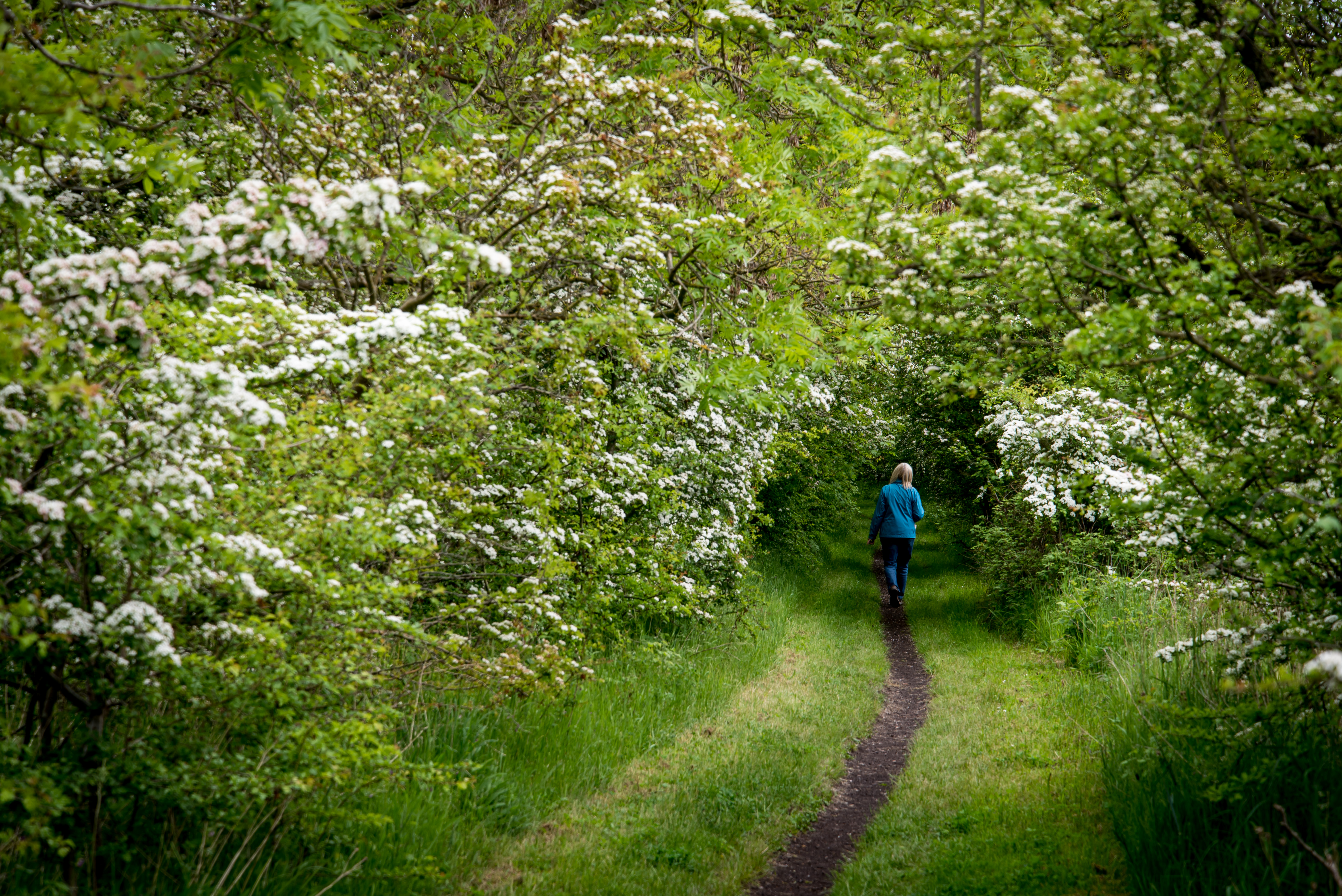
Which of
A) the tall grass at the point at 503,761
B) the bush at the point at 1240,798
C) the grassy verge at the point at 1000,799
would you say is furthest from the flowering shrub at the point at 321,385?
the bush at the point at 1240,798

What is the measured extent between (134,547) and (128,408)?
2.99 feet

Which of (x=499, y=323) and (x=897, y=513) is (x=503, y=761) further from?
(x=897, y=513)

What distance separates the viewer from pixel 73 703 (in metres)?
3.96

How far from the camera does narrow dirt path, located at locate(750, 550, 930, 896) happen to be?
569 cm

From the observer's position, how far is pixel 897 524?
14.3m

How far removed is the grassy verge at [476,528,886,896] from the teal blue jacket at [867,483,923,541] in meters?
3.83

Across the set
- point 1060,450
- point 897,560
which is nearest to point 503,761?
point 1060,450

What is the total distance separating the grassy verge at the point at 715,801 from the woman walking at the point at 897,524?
3.82 metres

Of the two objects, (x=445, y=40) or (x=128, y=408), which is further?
(x=445, y=40)

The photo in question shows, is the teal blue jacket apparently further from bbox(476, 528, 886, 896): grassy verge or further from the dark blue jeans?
bbox(476, 528, 886, 896): grassy verge

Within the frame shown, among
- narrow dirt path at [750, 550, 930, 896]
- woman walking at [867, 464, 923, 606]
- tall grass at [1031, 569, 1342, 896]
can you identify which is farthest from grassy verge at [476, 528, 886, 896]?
woman walking at [867, 464, 923, 606]

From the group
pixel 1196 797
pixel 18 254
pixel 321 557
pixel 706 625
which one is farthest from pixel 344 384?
pixel 706 625

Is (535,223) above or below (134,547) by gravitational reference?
above

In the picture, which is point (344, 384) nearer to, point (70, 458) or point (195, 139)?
point (70, 458)
